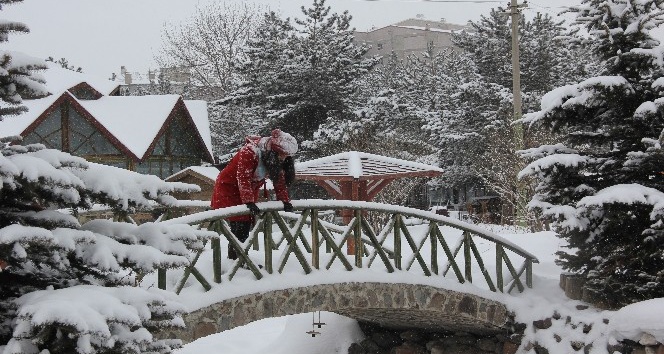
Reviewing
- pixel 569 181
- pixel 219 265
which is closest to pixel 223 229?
pixel 219 265

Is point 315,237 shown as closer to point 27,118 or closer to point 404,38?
point 27,118

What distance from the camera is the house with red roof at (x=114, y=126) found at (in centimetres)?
2086

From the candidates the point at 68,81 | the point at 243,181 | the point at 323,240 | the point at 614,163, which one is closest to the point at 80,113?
the point at 68,81

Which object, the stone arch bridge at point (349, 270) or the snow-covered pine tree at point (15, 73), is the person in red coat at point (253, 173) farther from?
the snow-covered pine tree at point (15, 73)

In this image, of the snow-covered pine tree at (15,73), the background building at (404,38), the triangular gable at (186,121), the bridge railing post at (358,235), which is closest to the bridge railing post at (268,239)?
the bridge railing post at (358,235)

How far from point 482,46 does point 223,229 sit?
80.1ft

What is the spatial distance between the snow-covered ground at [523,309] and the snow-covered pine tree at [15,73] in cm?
360

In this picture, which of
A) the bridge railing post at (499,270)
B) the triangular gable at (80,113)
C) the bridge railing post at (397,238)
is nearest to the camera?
the bridge railing post at (397,238)

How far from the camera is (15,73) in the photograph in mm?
3137

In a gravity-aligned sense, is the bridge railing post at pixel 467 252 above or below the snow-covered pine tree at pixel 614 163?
below

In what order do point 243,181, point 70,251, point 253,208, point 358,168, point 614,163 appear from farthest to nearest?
point 358,168 → point 614,163 → point 243,181 → point 253,208 → point 70,251

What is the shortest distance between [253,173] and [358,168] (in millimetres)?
3882

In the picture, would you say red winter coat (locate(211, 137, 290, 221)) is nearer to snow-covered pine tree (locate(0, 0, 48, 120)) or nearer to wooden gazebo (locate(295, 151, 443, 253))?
wooden gazebo (locate(295, 151, 443, 253))

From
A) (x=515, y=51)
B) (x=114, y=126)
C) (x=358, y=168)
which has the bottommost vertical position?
Answer: (x=358, y=168)
